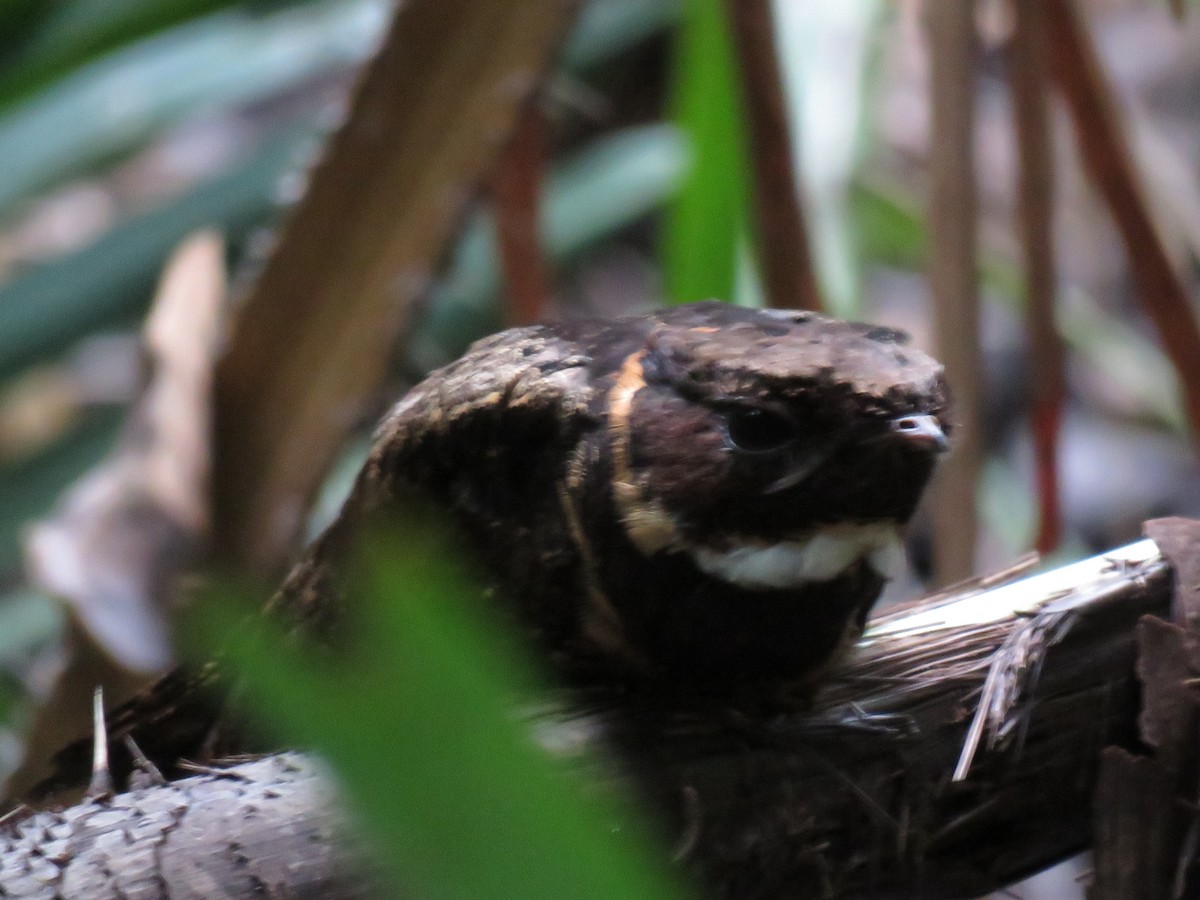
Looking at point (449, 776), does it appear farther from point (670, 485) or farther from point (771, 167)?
point (771, 167)

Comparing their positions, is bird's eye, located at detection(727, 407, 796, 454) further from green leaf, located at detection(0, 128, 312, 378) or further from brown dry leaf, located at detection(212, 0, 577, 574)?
green leaf, located at detection(0, 128, 312, 378)

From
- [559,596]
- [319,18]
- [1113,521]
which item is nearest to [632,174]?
[319,18]

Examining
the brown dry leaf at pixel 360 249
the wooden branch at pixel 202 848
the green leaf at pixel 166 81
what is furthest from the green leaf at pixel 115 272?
the wooden branch at pixel 202 848

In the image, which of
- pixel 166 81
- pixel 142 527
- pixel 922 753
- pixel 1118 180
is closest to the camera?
pixel 922 753

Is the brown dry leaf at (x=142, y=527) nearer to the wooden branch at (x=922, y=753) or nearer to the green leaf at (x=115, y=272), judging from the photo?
the green leaf at (x=115, y=272)

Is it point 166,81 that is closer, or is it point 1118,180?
point 1118,180

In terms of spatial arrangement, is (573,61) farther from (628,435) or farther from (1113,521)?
(628,435)

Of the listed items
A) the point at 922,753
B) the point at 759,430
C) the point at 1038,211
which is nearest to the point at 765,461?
the point at 759,430
